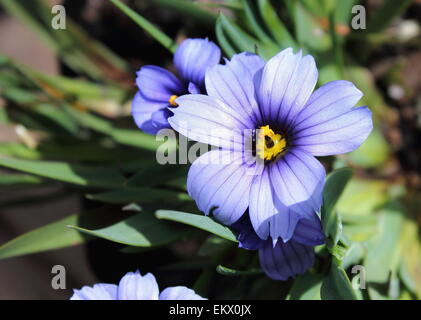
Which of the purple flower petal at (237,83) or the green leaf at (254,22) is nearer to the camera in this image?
the purple flower petal at (237,83)

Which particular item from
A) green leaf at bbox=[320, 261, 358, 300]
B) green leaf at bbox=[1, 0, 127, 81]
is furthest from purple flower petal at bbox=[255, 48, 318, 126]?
green leaf at bbox=[1, 0, 127, 81]

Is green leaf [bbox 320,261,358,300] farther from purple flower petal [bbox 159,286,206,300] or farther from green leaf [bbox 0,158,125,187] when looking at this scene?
green leaf [bbox 0,158,125,187]

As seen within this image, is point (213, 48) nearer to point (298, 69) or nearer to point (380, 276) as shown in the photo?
point (298, 69)

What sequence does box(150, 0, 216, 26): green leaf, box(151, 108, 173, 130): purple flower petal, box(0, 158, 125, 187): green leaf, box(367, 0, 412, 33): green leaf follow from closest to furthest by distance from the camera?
box(151, 108, 173, 130): purple flower petal
box(0, 158, 125, 187): green leaf
box(150, 0, 216, 26): green leaf
box(367, 0, 412, 33): green leaf

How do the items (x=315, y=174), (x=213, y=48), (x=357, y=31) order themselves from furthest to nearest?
1. (x=357, y=31)
2. (x=213, y=48)
3. (x=315, y=174)

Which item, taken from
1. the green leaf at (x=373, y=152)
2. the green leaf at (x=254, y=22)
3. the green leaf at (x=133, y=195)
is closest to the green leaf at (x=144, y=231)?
the green leaf at (x=133, y=195)

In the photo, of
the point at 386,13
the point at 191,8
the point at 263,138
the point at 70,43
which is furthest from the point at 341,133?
the point at 70,43

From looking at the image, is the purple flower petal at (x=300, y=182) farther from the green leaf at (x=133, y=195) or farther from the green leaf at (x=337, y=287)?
the green leaf at (x=133, y=195)
